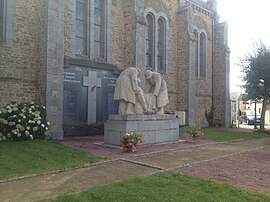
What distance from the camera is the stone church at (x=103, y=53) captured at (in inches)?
509

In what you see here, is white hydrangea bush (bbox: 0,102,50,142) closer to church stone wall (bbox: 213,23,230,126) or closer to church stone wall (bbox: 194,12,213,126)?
church stone wall (bbox: 194,12,213,126)

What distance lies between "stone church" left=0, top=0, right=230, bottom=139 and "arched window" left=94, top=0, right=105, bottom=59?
0.06 m

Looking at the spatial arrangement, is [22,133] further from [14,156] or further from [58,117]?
[14,156]

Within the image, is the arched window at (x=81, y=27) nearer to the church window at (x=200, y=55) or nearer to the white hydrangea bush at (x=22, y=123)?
the white hydrangea bush at (x=22, y=123)

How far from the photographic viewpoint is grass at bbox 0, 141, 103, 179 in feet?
22.2

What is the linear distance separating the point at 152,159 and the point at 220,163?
1925 millimetres

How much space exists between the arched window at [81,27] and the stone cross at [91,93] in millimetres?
1717

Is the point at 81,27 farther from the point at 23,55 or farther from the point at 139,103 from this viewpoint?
the point at 139,103

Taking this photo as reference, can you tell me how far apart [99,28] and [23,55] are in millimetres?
5148

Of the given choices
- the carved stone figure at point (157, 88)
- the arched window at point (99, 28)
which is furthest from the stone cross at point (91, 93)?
the carved stone figure at point (157, 88)

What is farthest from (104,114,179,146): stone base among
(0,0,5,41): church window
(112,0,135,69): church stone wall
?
(0,0,5,41): church window

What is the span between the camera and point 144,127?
1116 centimetres

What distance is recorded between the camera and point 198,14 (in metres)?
23.6

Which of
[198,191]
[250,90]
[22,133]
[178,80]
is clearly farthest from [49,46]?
[250,90]
